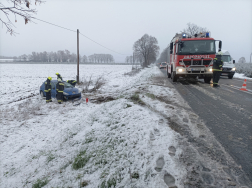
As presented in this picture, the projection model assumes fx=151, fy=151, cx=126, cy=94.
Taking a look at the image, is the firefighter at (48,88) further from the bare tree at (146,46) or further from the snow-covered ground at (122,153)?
the bare tree at (146,46)

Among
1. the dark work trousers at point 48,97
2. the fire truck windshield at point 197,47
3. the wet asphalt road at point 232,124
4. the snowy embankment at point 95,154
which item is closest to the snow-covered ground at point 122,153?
the snowy embankment at point 95,154

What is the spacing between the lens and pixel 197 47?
9703 mm

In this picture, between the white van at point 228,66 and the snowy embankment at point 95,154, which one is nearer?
the snowy embankment at point 95,154

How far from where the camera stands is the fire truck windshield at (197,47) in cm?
964

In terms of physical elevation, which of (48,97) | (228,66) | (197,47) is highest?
(197,47)

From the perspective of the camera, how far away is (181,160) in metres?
2.49

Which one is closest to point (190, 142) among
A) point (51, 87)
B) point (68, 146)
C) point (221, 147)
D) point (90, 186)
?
point (221, 147)

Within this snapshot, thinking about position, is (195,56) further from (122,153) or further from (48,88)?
(48,88)

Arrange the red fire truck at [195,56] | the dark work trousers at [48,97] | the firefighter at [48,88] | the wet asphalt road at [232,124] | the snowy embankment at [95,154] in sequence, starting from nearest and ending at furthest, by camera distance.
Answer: the snowy embankment at [95,154] < the wet asphalt road at [232,124] < the firefighter at [48,88] < the dark work trousers at [48,97] < the red fire truck at [195,56]

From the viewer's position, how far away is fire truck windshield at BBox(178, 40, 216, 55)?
9641 millimetres

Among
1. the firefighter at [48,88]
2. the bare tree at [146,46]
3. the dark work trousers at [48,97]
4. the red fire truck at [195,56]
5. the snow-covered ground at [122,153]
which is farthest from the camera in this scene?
the bare tree at [146,46]

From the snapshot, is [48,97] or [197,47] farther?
[197,47]

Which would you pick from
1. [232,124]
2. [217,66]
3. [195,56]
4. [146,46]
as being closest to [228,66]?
[217,66]

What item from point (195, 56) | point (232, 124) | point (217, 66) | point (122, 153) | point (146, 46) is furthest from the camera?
point (146, 46)
